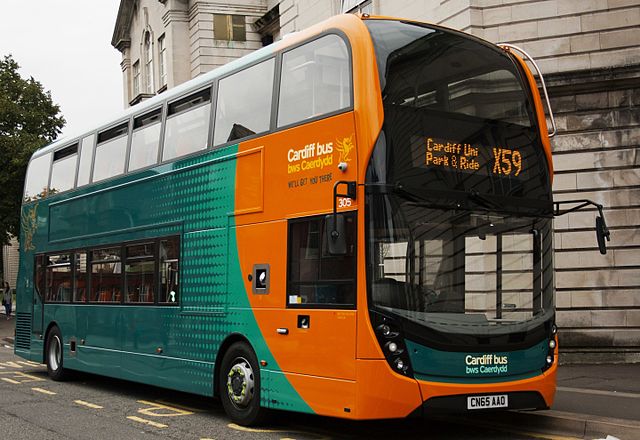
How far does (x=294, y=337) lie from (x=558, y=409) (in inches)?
126

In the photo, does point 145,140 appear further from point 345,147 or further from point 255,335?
point 345,147

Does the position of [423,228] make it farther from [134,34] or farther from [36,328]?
[134,34]

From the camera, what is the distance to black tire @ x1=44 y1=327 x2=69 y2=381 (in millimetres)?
15250

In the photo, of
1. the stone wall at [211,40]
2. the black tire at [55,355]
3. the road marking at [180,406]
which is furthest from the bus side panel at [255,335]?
the stone wall at [211,40]

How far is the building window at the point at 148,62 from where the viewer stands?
37094 millimetres

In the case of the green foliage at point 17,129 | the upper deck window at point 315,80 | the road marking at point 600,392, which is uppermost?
the green foliage at point 17,129

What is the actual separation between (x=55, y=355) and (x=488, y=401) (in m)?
9.65

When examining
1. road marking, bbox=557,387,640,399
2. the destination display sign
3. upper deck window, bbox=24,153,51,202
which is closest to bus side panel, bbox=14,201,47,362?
upper deck window, bbox=24,153,51,202

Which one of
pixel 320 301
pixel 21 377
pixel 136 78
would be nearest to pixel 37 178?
pixel 21 377

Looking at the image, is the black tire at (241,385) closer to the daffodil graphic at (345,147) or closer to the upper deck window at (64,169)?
the daffodil graphic at (345,147)

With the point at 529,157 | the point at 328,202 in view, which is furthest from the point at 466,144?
the point at 328,202

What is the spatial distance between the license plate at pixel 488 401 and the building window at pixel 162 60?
28.5 meters

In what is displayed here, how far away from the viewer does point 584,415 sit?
9.18m

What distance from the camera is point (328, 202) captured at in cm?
859
